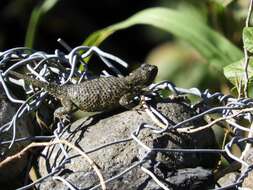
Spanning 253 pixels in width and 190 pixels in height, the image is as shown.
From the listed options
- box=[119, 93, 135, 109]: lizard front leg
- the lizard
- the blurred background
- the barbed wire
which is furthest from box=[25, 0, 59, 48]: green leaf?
box=[119, 93, 135, 109]: lizard front leg

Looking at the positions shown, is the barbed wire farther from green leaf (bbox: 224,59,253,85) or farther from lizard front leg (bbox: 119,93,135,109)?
green leaf (bbox: 224,59,253,85)

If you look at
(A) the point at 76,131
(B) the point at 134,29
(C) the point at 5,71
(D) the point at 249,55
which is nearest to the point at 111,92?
(A) the point at 76,131

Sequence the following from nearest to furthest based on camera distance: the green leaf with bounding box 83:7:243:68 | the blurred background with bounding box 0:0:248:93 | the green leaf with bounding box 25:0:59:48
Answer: the green leaf with bounding box 83:7:243:68 → the green leaf with bounding box 25:0:59:48 → the blurred background with bounding box 0:0:248:93

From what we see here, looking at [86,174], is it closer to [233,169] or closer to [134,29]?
[233,169]

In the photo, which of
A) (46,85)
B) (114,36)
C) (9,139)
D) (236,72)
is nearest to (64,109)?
(46,85)

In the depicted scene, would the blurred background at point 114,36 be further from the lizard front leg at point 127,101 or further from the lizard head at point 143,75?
the lizard front leg at point 127,101

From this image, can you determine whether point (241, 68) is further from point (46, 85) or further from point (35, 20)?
point (35, 20)

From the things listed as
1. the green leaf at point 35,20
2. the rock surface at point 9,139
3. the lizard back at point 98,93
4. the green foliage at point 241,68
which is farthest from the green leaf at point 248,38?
the green leaf at point 35,20
